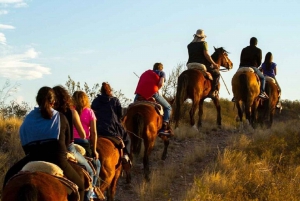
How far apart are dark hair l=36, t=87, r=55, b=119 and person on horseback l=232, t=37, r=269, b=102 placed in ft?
39.8

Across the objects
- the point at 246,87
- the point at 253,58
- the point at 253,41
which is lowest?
the point at 246,87

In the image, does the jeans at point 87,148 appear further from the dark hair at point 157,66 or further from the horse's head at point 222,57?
the horse's head at point 222,57

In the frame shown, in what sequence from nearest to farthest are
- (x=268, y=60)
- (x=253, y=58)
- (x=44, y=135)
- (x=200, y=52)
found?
(x=44, y=135) < (x=200, y=52) < (x=253, y=58) < (x=268, y=60)

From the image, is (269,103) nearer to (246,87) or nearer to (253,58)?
(253,58)

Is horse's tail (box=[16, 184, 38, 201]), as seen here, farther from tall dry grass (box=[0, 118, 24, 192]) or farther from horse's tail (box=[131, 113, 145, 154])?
horse's tail (box=[131, 113, 145, 154])

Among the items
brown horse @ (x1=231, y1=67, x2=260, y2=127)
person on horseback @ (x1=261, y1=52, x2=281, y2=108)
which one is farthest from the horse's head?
person on horseback @ (x1=261, y1=52, x2=281, y2=108)

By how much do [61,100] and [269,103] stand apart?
13260 mm

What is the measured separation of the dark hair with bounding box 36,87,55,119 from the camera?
6234 mm

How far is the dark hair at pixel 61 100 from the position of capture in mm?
Result: 7051

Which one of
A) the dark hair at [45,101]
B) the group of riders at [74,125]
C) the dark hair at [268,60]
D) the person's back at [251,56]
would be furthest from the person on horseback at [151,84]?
the dark hair at [268,60]

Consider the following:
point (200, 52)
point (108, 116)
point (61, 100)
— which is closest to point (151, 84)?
point (108, 116)

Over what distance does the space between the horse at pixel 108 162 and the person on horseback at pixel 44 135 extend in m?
2.42

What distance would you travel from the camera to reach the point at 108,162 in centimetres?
895

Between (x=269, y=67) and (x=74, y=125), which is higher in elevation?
(x=269, y=67)
